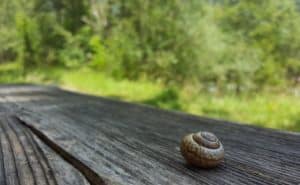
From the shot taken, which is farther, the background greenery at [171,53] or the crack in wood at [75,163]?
the background greenery at [171,53]

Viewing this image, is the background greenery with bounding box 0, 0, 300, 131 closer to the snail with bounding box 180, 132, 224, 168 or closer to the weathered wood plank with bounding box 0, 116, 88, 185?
the snail with bounding box 180, 132, 224, 168

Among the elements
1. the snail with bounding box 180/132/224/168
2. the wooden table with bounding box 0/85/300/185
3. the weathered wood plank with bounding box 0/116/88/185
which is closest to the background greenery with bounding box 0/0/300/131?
the wooden table with bounding box 0/85/300/185

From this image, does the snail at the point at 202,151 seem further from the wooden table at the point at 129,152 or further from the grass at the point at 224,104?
the grass at the point at 224,104

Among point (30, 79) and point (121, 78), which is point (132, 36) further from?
point (30, 79)

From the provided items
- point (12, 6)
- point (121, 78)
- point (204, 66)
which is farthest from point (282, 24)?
point (12, 6)

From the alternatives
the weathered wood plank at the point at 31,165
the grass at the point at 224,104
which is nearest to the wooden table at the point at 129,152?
the weathered wood plank at the point at 31,165

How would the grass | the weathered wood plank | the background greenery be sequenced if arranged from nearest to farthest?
the weathered wood plank, the grass, the background greenery
